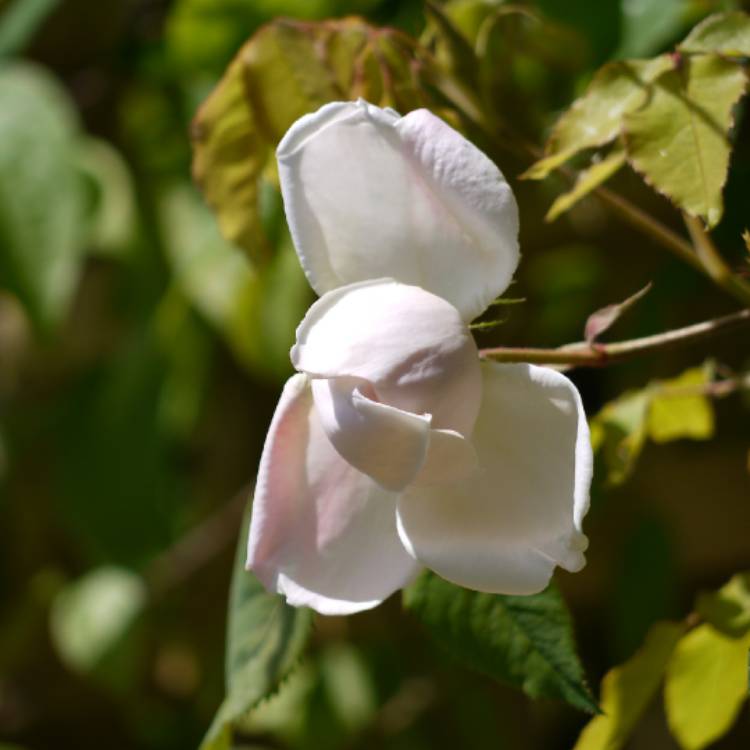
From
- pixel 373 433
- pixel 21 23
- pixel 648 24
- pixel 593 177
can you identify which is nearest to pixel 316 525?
pixel 373 433

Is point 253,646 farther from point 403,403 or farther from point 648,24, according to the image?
point 648,24

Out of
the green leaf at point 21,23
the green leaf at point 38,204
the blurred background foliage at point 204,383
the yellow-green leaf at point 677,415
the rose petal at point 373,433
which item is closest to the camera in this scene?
the rose petal at point 373,433

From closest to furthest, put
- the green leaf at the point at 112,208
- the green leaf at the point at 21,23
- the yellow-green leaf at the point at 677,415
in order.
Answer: the yellow-green leaf at the point at 677,415
the green leaf at the point at 21,23
the green leaf at the point at 112,208

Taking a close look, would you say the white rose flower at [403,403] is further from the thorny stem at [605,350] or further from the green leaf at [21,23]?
the green leaf at [21,23]

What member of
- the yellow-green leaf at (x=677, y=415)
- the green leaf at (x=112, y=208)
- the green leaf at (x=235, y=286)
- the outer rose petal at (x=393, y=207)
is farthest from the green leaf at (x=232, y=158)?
the green leaf at (x=112, y=208)

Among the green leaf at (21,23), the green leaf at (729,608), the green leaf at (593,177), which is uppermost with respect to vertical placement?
the green leaf at (593,177)

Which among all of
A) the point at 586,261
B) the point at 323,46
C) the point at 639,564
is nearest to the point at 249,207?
the point at 323,46

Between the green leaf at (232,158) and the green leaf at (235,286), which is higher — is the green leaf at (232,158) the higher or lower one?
the higher one
